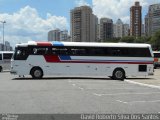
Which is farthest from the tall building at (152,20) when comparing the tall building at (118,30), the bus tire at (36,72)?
the bus tire at (36,72)

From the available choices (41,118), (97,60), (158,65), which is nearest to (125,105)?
(41,118)

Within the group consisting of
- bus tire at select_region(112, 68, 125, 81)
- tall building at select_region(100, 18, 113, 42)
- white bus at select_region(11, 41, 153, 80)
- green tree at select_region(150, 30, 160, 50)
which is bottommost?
bus tire at select_region(112, 68, 125, 81)

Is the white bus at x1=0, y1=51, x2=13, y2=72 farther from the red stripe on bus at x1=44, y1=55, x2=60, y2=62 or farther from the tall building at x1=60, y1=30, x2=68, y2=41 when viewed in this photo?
the tall building at x1=60, y1=30, x2=68, y2=41

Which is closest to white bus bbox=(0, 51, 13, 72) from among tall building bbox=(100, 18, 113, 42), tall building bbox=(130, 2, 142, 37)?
tall building bbox=(130, 2, 142, 37)

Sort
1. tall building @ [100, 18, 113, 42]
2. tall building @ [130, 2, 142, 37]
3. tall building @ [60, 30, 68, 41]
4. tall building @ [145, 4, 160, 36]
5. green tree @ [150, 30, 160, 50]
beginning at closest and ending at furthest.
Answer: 1. green tree @ [150, 30, 160, 50]
2. tall building @ [60, 30, 68, 41]
3. tall building @ [145, 4, 160, 36]
4. tall building @ [130, 2, 142, 37]
5. tall building @ [100, 18, 113, 42]

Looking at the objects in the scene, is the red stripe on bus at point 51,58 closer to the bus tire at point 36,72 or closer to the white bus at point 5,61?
the bus tire at point 36,72

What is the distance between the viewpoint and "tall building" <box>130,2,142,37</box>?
490ft

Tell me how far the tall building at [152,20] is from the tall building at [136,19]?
343cm

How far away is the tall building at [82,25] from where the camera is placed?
434ft

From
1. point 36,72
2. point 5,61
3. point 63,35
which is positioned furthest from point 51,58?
point 63,35

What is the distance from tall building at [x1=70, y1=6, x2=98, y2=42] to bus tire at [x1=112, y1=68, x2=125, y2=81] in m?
99.4

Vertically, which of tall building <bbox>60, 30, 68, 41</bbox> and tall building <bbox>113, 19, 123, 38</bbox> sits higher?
tall building <bbox>113, 19, 123, 38</bbox>

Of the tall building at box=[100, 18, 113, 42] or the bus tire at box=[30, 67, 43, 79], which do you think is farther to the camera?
the tall building at box=[100, 18, 113, 42]

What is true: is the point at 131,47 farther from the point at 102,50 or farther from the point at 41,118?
the point at 41,118
